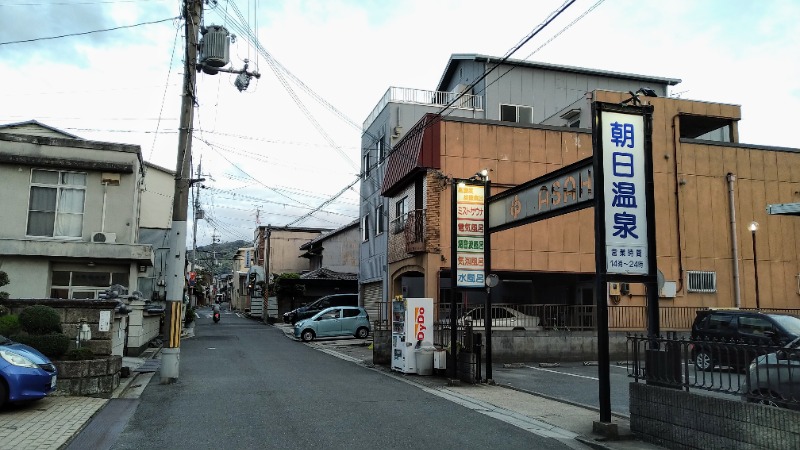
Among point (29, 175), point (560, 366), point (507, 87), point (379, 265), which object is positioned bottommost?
point (560, 366)

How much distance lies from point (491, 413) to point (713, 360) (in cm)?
412

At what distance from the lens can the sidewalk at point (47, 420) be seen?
24.1 feet

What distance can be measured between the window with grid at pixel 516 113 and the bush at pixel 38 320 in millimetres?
23943

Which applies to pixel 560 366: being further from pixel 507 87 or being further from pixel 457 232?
pixel 507 87

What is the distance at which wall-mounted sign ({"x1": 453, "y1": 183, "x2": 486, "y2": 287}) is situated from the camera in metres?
14.3

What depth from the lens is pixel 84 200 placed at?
19.7 meters

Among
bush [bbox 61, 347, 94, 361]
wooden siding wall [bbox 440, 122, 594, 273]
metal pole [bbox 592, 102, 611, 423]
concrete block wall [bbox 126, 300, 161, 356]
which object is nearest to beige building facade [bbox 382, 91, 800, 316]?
wooden siding wall [bbox 440, 122, 594, 273]

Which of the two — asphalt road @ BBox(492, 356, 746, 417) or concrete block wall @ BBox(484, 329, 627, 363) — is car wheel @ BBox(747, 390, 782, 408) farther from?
concrete block wall @ BBox(484, 329, 627, 363)

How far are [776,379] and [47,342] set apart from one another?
11.4m

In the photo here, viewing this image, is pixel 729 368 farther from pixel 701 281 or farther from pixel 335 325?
pixel 335 325

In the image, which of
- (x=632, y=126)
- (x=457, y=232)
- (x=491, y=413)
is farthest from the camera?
(x=457, y=232)

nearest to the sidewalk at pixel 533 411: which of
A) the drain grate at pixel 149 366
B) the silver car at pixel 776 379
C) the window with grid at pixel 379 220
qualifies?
the silver car at pixel 776 379

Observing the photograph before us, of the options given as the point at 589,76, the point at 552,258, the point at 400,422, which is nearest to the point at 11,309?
the point at 400,422

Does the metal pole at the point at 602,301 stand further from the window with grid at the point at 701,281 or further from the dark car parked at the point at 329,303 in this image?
the dark car parked at the point at 329,303
